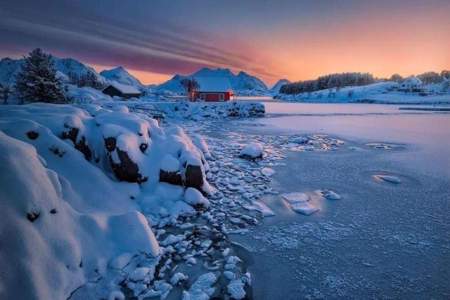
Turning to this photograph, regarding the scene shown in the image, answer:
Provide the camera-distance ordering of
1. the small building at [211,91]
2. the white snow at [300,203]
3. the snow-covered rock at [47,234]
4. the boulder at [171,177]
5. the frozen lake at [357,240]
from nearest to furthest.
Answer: the snow-covered rock at [47,234] → the frozen lake at [357,240] → the white snow at [300,203] → the boulder at [171,177] → the small building at [211,91]

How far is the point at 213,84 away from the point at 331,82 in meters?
119

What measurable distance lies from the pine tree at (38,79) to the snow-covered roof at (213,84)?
37.2 meters

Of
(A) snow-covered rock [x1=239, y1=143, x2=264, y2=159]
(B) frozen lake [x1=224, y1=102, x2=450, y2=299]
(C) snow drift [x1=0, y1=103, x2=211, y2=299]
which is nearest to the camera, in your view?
(C) snow drift [x1=0, y1=103, x2=211, y2=299]

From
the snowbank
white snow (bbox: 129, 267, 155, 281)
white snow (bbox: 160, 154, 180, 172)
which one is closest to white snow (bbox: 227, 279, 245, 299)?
white snow (bbox: 129, 267, 155, 281)

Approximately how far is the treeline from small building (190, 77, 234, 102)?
109349 mm

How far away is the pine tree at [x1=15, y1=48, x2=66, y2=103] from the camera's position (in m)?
17.2

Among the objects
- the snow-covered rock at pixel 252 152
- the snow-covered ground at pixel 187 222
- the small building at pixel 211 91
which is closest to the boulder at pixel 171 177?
the snow-covered ground at pixel 187 222

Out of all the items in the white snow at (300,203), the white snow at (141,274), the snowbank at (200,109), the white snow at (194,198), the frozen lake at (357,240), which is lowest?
the frozen lake at (357,240)

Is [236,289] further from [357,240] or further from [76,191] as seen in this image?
[76,191]

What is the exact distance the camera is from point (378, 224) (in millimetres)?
6801

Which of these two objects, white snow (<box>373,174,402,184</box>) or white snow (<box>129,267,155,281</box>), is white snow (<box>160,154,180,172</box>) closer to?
white snow (<box>129,267,155,281</box>)

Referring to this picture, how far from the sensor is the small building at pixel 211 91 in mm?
53500

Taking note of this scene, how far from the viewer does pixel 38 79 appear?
17.4m

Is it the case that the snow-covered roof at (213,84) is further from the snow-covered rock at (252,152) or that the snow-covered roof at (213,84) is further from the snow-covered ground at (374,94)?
the snow-covered ground at (374,94)
